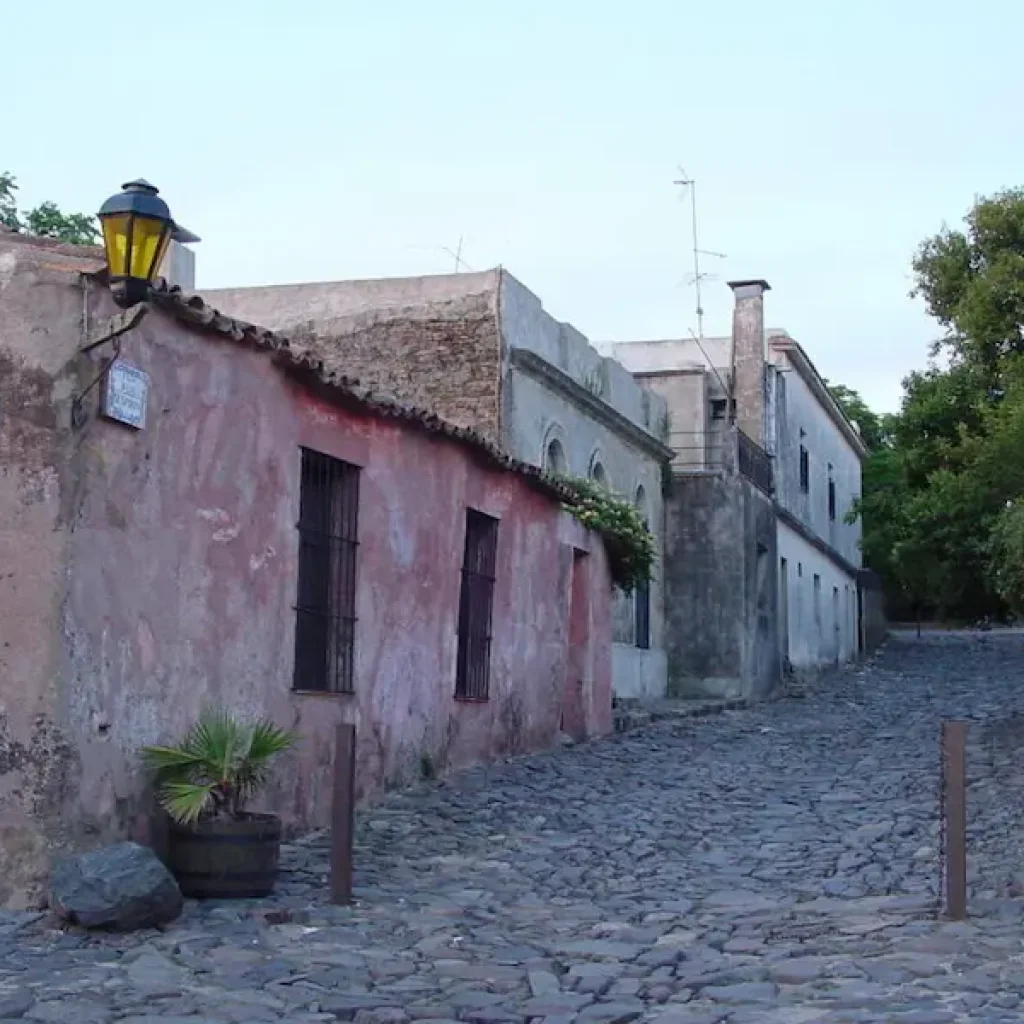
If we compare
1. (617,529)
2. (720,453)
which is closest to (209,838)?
(617,529)

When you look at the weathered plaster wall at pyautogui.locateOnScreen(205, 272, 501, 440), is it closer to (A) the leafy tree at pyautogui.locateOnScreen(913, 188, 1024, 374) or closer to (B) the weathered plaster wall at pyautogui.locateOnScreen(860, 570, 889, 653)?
(A) the leafy tree at pyautogui.locateOnScreen(913, 188, 1024, 374)

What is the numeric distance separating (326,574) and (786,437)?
783 inches

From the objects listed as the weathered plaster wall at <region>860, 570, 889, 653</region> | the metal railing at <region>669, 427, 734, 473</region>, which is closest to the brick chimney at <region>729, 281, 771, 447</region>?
the metal railing at <region>669, 427, 734, 473</region>

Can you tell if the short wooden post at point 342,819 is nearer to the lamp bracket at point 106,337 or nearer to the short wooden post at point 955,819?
the lamp bracket at point 106,337

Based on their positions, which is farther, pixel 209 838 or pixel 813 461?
pixel 813 461

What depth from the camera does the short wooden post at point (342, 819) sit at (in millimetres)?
7973

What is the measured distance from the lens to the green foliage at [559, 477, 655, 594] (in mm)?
16297

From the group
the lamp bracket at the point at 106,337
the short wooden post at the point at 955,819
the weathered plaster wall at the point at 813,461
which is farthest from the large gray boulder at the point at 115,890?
the weathered plaster wall at the point at 813,461

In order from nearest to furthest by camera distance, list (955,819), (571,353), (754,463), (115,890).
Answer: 1. (115,890)
2. (955,819)
3. (571,353)
4. (754,463)

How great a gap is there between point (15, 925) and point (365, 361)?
1138cm

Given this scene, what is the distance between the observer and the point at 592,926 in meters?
7.70

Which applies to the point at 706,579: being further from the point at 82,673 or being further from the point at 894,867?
the point at 82,673

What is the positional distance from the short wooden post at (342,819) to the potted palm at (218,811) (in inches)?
12.1

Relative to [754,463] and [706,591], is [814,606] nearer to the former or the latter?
[754,463]
